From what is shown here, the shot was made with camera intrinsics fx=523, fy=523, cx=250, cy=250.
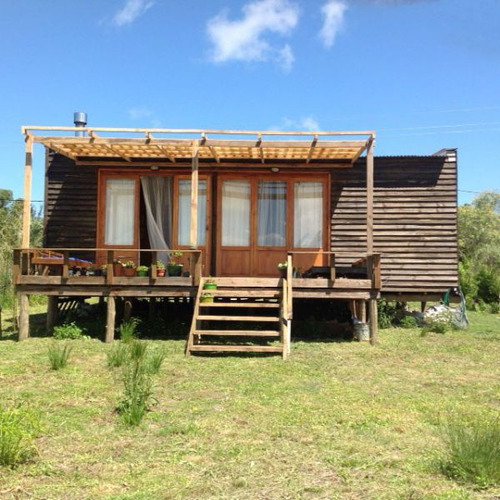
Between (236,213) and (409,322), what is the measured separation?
4.33 metres

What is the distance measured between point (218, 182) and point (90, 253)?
10.1ft

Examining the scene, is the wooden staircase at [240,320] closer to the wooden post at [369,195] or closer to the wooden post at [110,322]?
the wooden post at [110,322]

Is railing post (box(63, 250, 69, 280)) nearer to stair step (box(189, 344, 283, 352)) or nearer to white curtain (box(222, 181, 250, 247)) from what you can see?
stair step (box(189, 344, 283, 352))

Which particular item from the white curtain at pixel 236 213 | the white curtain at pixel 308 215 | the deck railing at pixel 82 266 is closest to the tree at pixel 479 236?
the white curtain at pixel 308 215

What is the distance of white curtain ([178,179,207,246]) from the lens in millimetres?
10977

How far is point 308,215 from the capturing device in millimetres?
11008

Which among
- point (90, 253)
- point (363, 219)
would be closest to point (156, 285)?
point (90, 253)

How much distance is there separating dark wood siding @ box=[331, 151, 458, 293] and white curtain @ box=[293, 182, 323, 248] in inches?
11.8

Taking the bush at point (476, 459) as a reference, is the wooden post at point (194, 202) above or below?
above

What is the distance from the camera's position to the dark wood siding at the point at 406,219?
1080cm

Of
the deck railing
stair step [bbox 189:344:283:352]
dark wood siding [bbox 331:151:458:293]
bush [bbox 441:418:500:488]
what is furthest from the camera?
dark wood siding [bbox 331:151:458:293]

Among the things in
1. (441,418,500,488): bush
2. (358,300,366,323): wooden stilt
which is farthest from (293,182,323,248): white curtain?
(441,418,500,488): bush

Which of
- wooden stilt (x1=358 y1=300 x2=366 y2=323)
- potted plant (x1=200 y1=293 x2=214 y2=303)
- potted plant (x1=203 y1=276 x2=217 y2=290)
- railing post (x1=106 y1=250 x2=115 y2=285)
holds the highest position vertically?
railing post (x1=106 y1=250 x2=115 y2=285)

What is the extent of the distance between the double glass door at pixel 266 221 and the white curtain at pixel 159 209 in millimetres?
1089
